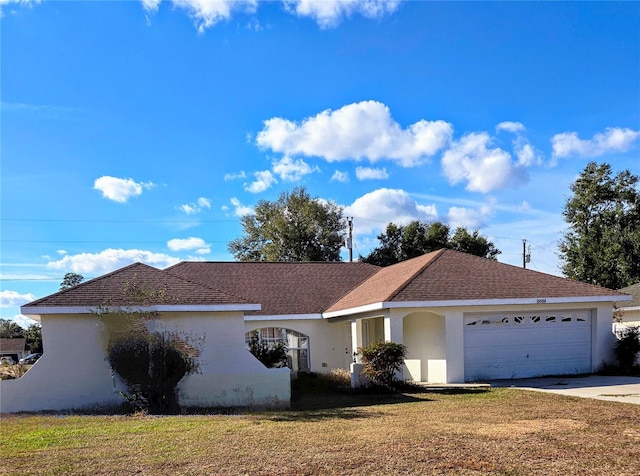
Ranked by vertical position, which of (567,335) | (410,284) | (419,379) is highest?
A: (410,284)

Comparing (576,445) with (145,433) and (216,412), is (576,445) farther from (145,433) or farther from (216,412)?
(216,412)

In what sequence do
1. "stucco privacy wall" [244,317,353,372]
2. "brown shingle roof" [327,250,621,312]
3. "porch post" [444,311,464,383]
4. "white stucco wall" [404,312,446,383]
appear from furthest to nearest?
1. "stucco privacy wall" [244,317,353,372]
2. "white stucco wall" [404,312,446,383]
3. "brown shingle roof" [327,250,621,312]
4. "porch post" [444,311,464,383]

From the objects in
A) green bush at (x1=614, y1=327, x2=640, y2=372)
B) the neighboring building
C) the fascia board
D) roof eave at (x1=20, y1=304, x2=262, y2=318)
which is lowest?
the neighboring building

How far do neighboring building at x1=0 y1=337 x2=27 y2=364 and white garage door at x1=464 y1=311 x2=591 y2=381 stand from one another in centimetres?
6047

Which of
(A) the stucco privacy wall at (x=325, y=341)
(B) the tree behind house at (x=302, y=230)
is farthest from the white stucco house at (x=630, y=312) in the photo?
(B) the tree behind house at (x=302, y=230)

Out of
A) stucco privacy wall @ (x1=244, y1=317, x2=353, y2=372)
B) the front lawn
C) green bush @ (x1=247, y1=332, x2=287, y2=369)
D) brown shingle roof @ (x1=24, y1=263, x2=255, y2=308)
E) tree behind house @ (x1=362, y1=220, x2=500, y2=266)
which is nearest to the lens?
the front lawn

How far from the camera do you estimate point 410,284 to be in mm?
18875

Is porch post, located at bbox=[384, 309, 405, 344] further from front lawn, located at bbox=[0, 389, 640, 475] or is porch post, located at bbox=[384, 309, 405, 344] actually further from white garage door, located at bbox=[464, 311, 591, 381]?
front lawn, located at bbox=[0, 389, 640, 475]

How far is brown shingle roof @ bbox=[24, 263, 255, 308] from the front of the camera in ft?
51.6

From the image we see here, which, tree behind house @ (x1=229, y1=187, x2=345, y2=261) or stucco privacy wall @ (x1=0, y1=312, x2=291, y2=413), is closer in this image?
stucco privacy wall @ (x1=0, y1=312, x2=291, y2=413)

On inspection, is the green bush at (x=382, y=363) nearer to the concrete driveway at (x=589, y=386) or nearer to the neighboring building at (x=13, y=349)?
the concrete driveway at (x=589, y=386)

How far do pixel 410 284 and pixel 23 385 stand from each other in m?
11.9

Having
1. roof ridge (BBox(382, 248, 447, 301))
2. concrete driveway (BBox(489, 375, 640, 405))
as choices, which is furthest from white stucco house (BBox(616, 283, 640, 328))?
roof ridge (BBox(382, 248, 447, 301))

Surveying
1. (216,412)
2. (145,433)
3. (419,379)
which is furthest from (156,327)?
(419,379)
